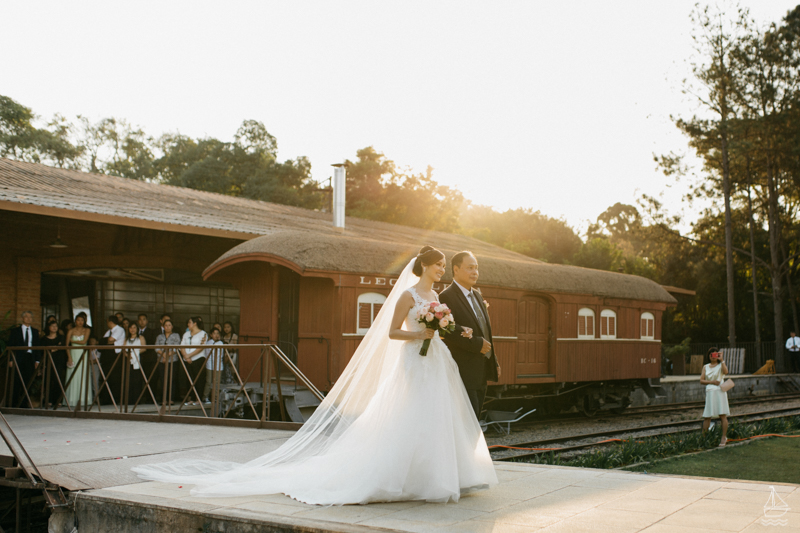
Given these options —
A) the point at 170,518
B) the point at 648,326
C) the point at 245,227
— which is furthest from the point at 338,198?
the point at 170,518

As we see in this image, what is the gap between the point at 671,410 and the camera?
61.9 feet

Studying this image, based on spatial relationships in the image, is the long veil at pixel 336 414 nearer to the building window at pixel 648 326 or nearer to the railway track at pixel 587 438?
the railway track at pixel 587 438

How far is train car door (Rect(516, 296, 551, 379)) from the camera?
14422 mm

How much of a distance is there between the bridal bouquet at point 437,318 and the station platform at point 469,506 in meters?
1.24

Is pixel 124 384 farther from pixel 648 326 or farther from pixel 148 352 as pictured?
pixel 648 326

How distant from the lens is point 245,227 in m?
14.8

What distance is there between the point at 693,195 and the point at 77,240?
29.9 metres

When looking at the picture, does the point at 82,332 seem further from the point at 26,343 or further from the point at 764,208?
the point at 764,208

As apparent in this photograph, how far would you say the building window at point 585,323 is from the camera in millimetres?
15883

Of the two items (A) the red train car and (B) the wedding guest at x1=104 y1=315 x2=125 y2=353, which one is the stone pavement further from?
(B) the wedding guest at x1=104 y1=315 x2=125 y2=353

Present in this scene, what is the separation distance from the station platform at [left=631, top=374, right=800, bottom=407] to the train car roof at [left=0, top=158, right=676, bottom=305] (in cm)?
373

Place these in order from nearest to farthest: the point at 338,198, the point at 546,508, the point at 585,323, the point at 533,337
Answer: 1. the point at 546,508
2. the point at 533,337
3. the point at 585,323
4. the point at 338,198

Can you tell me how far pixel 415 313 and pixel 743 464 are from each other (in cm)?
599

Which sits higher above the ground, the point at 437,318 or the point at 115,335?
the point at 437,318
